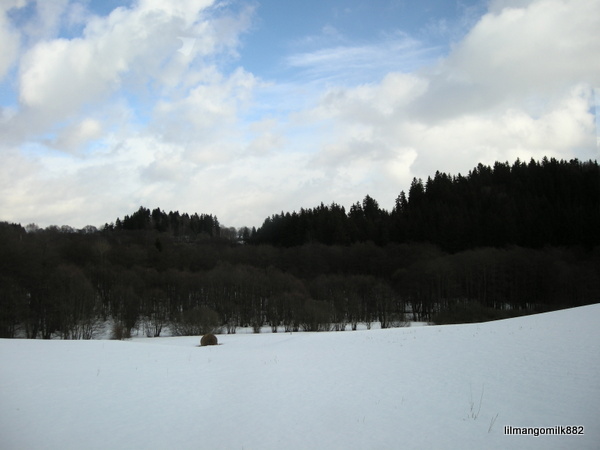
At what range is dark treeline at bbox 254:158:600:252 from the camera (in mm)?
104625

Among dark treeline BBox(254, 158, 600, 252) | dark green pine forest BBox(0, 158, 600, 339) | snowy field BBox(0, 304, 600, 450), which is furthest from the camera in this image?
dark treeline BBox(254, 158, 600, 252)

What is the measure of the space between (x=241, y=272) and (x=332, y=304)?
838 inches

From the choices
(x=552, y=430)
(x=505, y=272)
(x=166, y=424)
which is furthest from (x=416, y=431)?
(x=505, y=272)

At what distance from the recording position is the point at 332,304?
249 ft

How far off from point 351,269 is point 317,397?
9016 centimetres

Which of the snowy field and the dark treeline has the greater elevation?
the dark treeline

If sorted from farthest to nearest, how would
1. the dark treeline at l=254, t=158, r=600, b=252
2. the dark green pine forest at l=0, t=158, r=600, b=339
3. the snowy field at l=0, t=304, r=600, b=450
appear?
the dark treeline at l=254, t=158, r=600, b=252 < the dark green pine forest at l=0, t=158, r=600, b=339 < the snowy field at l=0, t=304, r=600, b=450

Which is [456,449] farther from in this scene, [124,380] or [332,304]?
[332,304]

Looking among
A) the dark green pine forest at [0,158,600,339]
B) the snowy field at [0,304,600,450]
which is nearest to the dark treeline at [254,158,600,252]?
the dark green pine forest at [0,158,600,339]

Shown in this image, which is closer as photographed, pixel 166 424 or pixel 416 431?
pixel 416 431

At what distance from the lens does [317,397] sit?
1580 centimetres

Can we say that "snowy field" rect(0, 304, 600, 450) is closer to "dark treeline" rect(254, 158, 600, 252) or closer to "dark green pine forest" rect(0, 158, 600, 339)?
"dark green pine forest" rect(0, 158, 600, 339)

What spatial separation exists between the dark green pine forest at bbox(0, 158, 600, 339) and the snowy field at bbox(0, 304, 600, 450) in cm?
3740

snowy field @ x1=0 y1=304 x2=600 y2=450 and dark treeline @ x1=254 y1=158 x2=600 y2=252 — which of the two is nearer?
snowy field @ x1=0 y1=304 x2=600 y2=450
